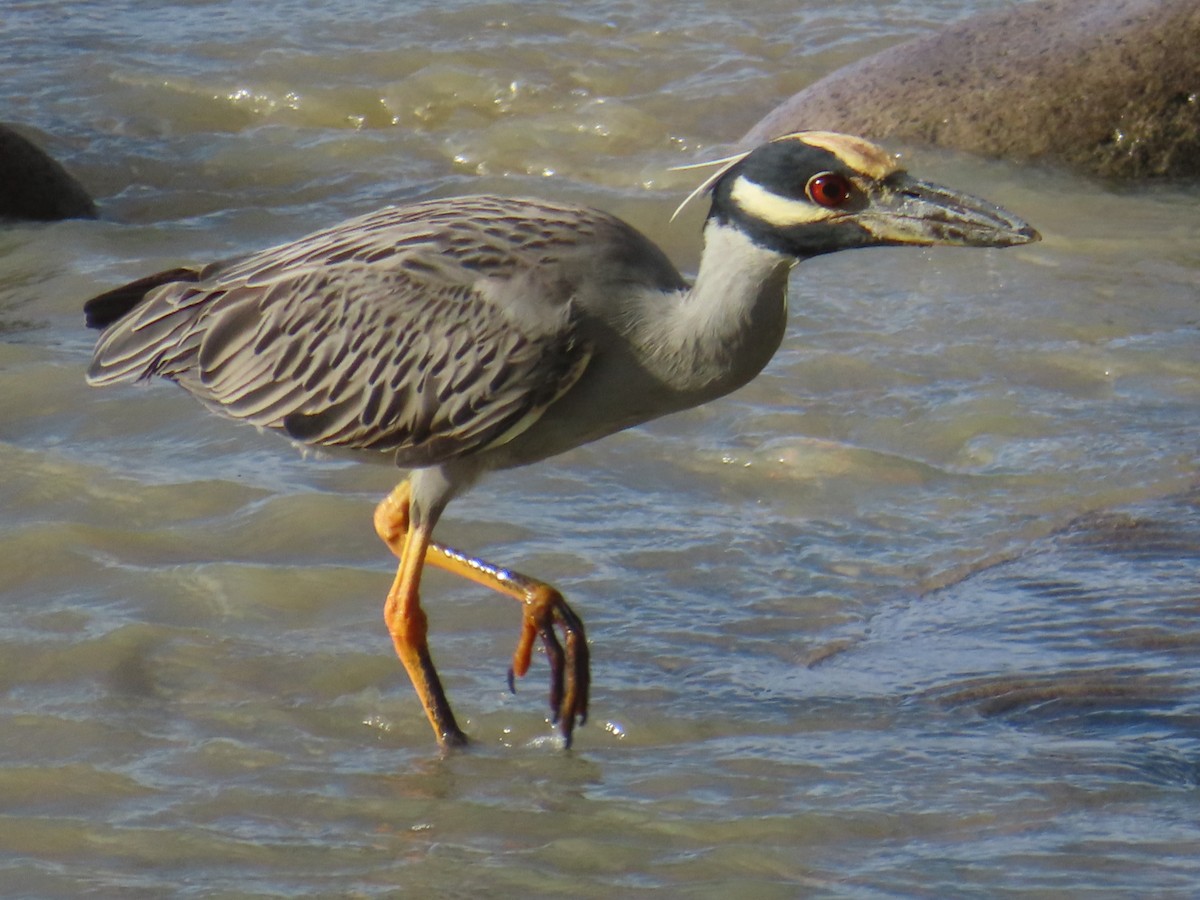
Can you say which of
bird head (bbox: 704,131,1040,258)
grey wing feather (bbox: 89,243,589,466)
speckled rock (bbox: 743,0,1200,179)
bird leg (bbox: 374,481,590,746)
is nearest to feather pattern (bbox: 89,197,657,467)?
grey wing feather (bbox: 89,243,589,466)

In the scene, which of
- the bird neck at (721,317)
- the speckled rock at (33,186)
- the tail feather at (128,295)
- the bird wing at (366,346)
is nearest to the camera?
the bird neck at (721,317)

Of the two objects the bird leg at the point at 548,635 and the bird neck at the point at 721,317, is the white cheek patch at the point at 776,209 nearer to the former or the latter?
the bird neck at the point at 721,317

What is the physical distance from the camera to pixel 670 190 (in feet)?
33.9

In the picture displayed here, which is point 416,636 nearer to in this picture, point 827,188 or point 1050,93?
point 827,188

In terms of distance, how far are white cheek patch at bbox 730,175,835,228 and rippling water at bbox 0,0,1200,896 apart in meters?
1.33

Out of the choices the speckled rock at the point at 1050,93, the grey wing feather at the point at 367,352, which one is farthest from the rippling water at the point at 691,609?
the grey wing feather at the point at 367,352

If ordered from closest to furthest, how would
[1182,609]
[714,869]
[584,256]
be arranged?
[714,869] < [584,256] < [1182,609]

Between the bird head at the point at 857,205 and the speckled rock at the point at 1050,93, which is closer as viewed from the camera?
the bird head at the point at 857,205

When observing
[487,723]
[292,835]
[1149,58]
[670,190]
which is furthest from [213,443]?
[1149,58]

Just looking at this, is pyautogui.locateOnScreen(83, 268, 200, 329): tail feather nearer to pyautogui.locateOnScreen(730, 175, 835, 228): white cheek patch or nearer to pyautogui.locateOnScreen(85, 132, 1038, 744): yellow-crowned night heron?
pyautogui.locateOnScreen(85, 132, 1038, 744): yellow-crowned night heron

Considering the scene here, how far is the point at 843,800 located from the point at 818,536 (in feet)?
5.89

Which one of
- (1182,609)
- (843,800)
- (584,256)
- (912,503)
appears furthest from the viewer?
(912,503)

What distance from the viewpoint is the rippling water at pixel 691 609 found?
4648 millimetres

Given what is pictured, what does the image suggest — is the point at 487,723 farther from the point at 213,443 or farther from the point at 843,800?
the point at 213,443
